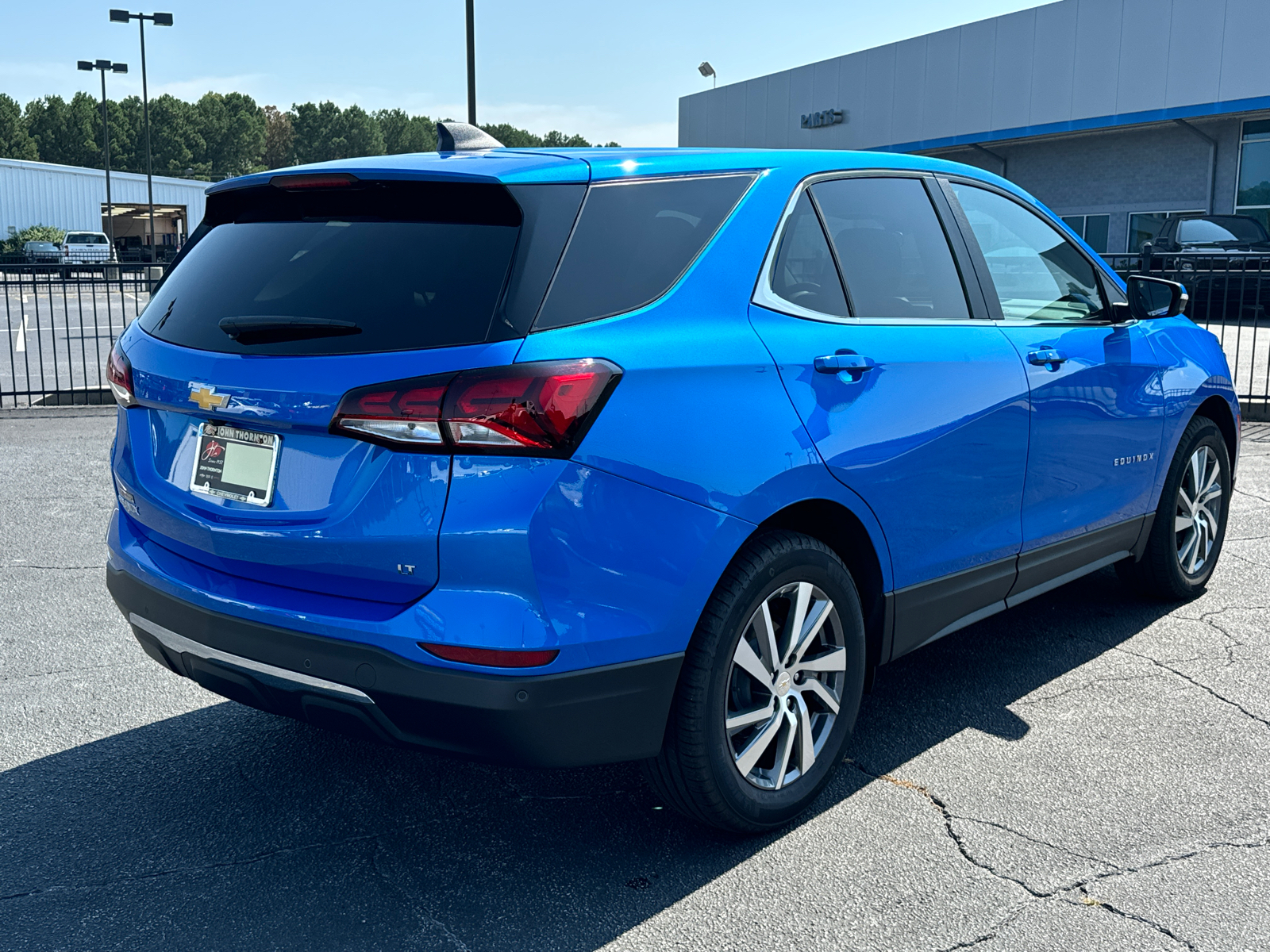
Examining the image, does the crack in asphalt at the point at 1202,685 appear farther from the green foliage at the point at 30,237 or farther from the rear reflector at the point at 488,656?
the green foliage at the point at 30,237

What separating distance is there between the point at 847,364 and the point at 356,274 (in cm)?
131

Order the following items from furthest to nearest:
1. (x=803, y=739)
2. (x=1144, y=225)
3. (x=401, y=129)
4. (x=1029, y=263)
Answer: (x=401, y=129) → (x=1144, y=225) → (x=1029, y=263) → (x=803, y=739)

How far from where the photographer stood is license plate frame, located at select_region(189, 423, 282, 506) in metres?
2.75

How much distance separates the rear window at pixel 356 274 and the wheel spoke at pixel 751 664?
1.03m

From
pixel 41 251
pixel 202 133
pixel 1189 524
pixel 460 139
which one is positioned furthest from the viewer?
pixel 202 133

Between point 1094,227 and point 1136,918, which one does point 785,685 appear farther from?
point 1094,227

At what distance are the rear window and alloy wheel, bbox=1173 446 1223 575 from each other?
140 inches

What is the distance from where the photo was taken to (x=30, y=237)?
2507 inches

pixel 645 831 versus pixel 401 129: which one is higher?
pixel 401 129

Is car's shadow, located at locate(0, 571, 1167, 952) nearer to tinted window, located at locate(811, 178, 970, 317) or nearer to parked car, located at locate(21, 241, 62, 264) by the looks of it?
tinted window, located at locate(811, 178, 970, 317)

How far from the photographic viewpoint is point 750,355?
2945 mm

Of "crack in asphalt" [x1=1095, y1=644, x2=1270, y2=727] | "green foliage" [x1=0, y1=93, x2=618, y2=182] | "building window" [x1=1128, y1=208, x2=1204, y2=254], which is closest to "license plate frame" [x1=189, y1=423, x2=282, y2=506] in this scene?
"crack in asphalt" [x1=1095, y1=644, x2=1270, y2=727]

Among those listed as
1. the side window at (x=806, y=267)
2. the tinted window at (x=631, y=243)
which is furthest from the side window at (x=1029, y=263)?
the tinted window at (x=631, y=243)

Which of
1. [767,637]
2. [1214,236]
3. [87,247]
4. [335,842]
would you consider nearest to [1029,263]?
[767,637]
